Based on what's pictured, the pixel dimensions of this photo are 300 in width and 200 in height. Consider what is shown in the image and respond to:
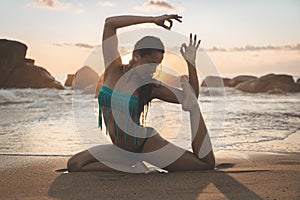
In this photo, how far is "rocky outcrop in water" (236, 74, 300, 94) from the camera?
98.7ft

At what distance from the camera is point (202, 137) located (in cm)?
401

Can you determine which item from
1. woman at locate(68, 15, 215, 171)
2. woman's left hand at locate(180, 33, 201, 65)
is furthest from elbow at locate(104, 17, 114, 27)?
woman's left hand at locate(180, 33, 201, 65)

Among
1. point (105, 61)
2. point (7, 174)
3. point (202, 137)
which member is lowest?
point (7, 174)

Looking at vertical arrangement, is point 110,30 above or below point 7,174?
above

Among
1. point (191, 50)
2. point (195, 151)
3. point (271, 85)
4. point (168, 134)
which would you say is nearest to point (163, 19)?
point (191, 50)

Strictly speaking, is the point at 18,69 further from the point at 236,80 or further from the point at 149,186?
the point at 149,186

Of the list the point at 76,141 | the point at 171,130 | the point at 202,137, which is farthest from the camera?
the point at 171,130

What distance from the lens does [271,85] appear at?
32312 millimetres

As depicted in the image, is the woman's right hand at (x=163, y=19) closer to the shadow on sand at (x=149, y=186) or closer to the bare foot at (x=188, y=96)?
the bare foot at (x=188, y=96)

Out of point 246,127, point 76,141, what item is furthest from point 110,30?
point 246,127

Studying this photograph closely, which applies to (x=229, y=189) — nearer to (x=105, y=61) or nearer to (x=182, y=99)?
(x=182, y=99)

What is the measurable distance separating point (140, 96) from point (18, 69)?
56402 millimetres

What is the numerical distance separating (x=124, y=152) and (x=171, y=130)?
12.5 feet

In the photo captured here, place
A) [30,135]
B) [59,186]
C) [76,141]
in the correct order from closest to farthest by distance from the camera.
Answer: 1. [59,186]
2. [76,141]
3. [30,135]
